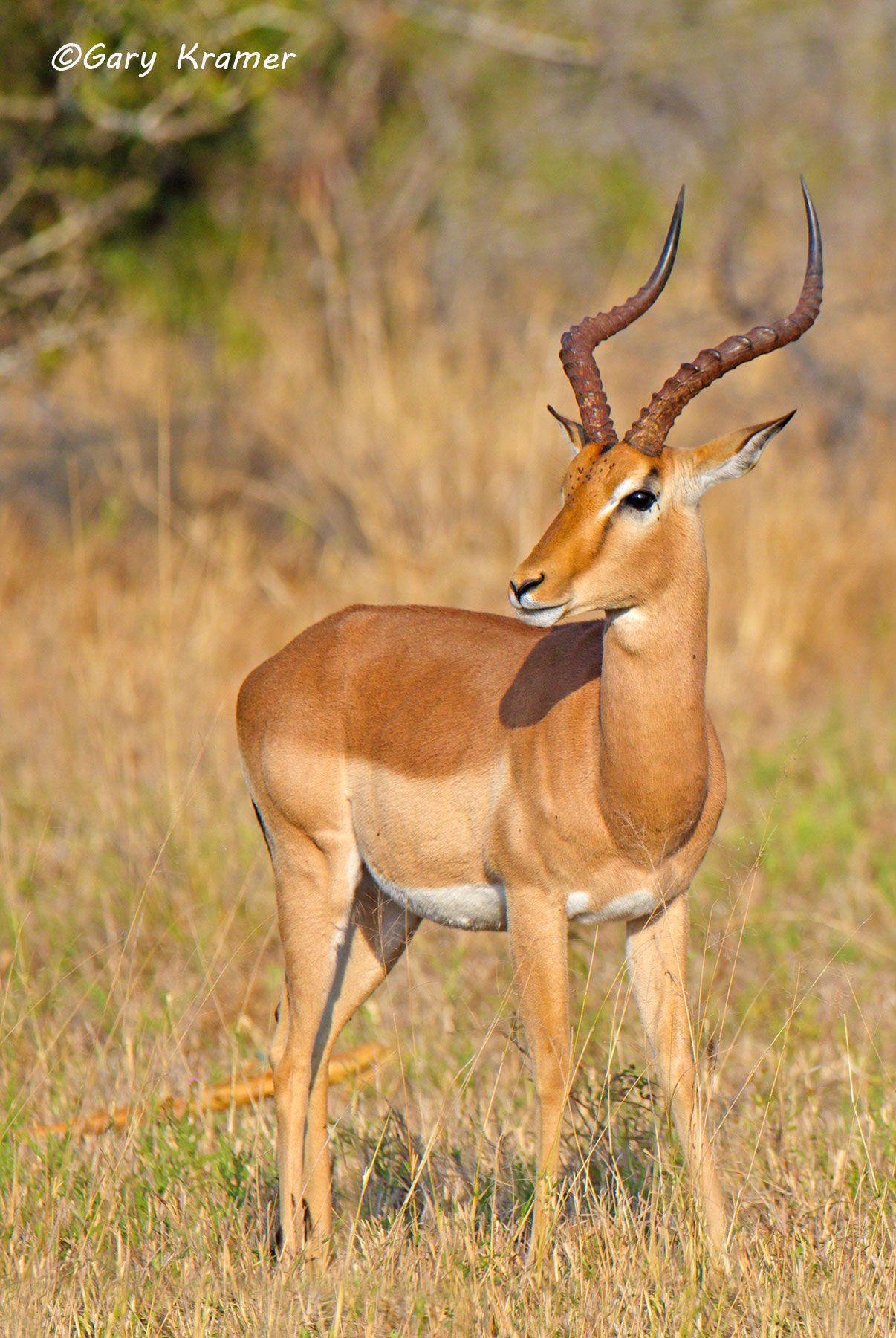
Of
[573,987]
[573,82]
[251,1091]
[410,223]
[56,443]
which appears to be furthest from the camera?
[573,82]

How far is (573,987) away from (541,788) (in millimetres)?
1480

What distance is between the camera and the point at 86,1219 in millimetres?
3191

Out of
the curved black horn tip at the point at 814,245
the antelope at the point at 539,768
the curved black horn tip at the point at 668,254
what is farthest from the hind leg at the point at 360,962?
the curved black horn tip at the point at 814,245

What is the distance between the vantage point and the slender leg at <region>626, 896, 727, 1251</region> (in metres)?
3.17

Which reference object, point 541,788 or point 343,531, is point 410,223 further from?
point 541,788

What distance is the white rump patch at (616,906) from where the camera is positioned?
9.98ft

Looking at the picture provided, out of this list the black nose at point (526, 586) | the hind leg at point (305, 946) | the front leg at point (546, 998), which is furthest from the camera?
the hind leg at point (305, 946)

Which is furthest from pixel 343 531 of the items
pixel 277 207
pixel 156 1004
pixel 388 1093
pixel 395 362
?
pixel 388 1093

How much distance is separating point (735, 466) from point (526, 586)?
0.52 m

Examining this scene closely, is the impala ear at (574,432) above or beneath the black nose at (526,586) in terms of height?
above

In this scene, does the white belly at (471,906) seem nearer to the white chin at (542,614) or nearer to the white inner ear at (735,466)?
the white chin at (542,614)

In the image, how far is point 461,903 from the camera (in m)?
3.31

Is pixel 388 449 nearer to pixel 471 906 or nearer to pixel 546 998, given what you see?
pixel 471 906

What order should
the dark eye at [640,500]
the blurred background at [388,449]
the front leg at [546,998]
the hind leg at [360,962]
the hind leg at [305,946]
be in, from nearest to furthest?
the dark eye at [640,500]
the front leg at [546,998]
the hind leg at [305,946]
the hind leg at [360,962]
the blurred background at [388,449]
